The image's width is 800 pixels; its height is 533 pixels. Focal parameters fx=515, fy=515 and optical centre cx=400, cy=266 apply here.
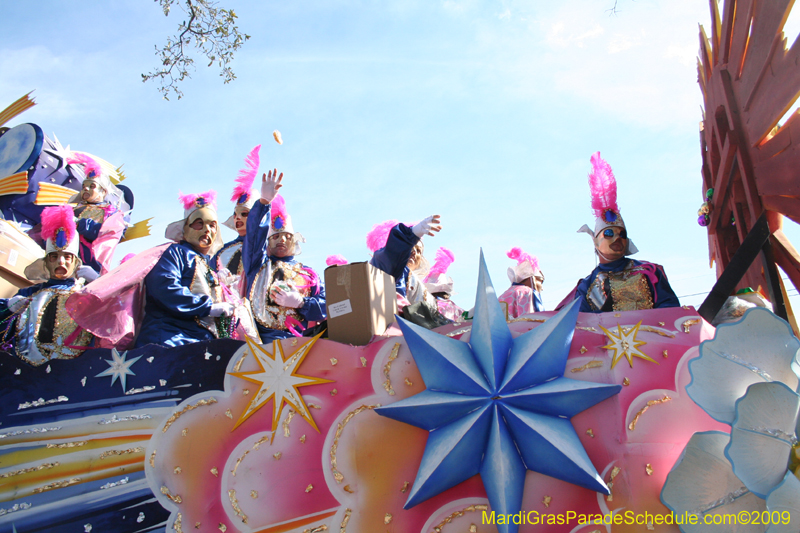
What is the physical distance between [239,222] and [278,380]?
3.19 m

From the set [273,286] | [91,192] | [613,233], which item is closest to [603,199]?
[613,233]

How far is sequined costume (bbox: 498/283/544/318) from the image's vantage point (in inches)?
218

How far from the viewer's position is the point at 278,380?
7.54 feet

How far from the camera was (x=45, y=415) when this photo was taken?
8.03ft

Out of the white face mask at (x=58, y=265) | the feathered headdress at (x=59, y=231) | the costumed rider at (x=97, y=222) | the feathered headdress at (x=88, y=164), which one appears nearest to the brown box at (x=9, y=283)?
the costumed rider at (x=97, y=222)

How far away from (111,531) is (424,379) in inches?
57.6

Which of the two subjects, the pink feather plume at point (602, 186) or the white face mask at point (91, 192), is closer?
the pink feather plume at point (602, 186)

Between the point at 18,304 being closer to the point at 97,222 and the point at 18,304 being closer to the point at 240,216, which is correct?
the point at 240,216

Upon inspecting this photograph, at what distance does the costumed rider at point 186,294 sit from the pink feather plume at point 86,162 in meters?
Answer: 4.62

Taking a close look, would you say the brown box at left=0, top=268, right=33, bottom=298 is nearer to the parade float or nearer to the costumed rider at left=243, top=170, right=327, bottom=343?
the costumed rider at left=243, top=170, right=327, bottom=343

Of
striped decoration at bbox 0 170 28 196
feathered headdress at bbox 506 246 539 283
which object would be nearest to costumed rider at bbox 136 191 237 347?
feathered headdress at bbox 506 246 539 283

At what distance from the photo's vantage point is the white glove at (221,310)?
10.3 feet

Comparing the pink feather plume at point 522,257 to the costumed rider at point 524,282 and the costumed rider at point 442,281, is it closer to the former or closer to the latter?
the costumed rider at point 524,282

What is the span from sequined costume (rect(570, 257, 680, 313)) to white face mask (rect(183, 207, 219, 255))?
8.33ft
